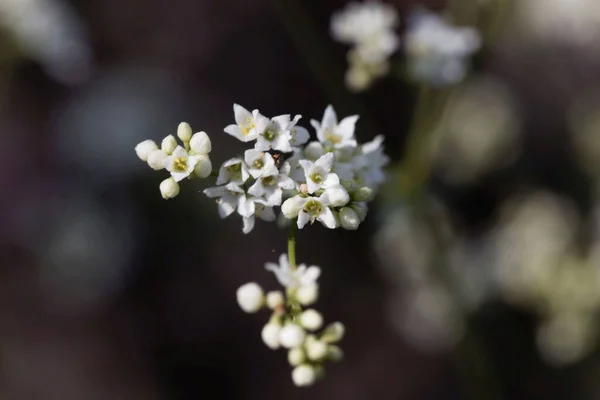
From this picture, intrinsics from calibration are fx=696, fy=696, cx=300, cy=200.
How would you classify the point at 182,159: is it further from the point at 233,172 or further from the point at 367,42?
the point at 367,42

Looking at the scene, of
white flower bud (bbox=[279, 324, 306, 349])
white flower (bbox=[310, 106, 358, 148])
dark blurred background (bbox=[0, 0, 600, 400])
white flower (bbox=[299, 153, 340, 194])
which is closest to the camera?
white flower (bbox=[299, 153, 340, 194])

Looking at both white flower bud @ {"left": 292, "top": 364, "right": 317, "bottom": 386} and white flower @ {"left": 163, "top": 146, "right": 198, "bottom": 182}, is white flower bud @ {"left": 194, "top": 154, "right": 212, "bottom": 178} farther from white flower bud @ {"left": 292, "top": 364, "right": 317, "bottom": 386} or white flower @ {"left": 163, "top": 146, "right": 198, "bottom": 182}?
white flower bud @ {"left": 292, "top": 364, "right": 317, "bottom": 386}

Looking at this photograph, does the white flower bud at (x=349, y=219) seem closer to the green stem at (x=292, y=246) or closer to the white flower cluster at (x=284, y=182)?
the white flower cluster at (x=284, y=182)

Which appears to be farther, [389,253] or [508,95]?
[508,95]

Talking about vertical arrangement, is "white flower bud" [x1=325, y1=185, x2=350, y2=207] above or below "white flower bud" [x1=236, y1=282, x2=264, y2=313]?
above

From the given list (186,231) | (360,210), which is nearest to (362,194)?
(360,210)

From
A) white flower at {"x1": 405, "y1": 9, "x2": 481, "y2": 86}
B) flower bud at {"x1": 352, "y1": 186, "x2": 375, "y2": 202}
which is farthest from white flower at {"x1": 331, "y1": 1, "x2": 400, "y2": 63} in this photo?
flower bud at {"x1": 352, "y1": 186, "x2": 375, "y2": 202}

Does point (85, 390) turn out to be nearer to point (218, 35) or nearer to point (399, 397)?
point (399, 397)

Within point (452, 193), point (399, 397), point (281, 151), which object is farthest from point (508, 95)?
point (281, 151)

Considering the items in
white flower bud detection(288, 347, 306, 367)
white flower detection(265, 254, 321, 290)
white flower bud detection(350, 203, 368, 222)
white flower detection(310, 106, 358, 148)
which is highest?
white flower detection(310, 106, 358, 148)
